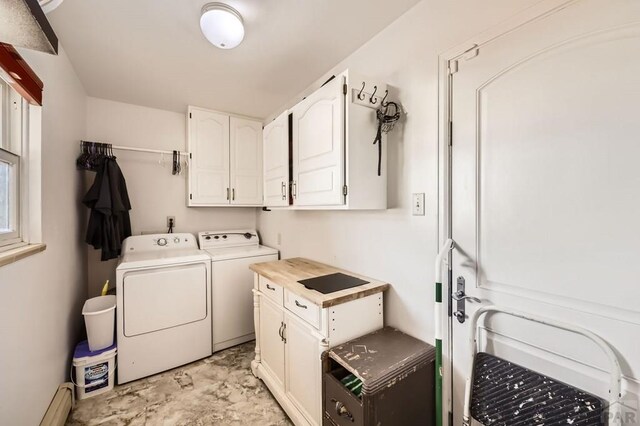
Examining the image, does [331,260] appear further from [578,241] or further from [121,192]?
[121,192]

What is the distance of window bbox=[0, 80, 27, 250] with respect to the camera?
128 cm

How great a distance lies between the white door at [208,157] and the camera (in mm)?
2812

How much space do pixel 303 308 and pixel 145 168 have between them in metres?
2.47

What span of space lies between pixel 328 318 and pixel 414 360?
460 millimetres

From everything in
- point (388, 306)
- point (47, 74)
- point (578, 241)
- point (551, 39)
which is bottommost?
point (388, 306)

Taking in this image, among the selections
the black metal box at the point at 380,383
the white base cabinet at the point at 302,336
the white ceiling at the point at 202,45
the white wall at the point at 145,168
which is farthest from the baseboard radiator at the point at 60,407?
the white ceiling at the point at 202,45

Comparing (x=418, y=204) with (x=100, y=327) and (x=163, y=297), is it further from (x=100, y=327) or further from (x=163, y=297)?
(x=100, y=327)

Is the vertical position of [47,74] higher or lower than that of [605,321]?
higher

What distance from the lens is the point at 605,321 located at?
882mm

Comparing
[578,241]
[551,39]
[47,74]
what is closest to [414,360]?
[578,241]

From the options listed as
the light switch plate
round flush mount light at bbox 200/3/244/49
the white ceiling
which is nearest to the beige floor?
the light switch plate

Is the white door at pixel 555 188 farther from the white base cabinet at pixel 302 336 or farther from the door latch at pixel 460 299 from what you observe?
the white base cabinet at pixel 302 336

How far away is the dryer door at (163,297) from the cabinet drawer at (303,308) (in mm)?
1109

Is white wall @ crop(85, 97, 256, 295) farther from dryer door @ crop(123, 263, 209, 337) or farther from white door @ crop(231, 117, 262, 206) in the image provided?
dryer door @ crop(123, 263, 209, 337)
